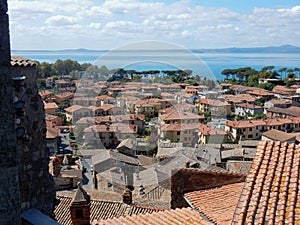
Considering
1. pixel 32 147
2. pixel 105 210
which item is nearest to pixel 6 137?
pixel 32 147

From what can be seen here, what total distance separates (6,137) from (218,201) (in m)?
5.40

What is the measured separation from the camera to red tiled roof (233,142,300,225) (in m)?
3.75

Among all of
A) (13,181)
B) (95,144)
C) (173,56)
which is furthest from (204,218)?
(95,144)

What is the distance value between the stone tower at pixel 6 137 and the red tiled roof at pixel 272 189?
2.37 meters

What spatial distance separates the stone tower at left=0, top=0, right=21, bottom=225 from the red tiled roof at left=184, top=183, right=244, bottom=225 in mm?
4017

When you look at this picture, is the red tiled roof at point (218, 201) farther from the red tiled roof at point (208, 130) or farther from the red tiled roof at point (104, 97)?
the red tiled roof at point (104, 97)

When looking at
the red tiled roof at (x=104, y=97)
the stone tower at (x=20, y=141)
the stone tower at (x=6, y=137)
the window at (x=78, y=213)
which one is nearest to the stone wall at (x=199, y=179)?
the window at (x=78, y=213)

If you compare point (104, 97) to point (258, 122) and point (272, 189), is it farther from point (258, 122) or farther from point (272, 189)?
point (272, 189)

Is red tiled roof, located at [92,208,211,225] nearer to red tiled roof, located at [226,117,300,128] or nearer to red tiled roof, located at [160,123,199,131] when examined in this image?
red tiled roof, located at [160,123,199,131]

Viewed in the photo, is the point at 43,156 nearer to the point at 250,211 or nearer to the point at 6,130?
the point at 6,130

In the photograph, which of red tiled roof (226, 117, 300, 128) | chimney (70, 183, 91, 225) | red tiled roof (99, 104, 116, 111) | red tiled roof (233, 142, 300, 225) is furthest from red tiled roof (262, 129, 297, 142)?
red tiled roof (233, 142, 300, 225)

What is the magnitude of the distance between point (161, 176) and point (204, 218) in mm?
11955

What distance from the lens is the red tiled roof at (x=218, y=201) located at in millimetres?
6152

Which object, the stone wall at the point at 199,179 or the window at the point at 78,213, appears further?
the window at the point at 78,213
